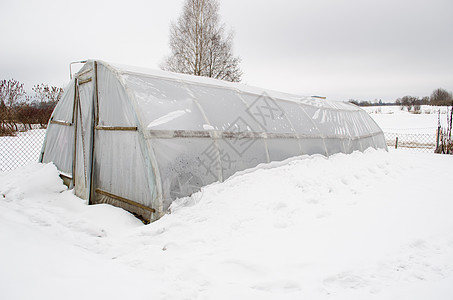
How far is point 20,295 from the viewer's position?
1.63 metres

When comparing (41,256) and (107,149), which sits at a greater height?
(107,149)

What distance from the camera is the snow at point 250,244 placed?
2.09 m

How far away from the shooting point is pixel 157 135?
393 cm

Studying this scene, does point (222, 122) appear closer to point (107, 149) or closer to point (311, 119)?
point (107, 149)

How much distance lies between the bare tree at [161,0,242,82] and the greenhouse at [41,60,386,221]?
13.5m

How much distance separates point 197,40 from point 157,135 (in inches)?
658

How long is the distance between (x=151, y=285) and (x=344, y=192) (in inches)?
130

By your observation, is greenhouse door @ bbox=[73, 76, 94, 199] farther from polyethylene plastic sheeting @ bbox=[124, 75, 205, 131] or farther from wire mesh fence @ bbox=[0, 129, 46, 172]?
wire mesh fence @ bbox=[0, 129, 46, 172]

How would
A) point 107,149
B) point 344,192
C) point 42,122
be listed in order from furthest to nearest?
point 42,122 < point 107,149 < point 344,192

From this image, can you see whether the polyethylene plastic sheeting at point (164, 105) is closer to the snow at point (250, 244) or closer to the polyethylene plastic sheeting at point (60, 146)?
the snow at point (250, 244)

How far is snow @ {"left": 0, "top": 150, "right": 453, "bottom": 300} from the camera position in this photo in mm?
2092

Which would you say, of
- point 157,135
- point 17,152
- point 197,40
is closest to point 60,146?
point 157,135

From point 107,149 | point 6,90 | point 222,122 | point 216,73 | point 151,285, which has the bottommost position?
point 151,285

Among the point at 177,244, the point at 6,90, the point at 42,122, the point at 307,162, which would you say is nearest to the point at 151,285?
the point at 177,244
